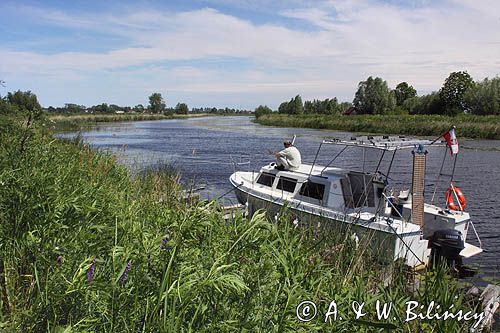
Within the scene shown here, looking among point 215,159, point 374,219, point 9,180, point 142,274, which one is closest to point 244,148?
point 215,159

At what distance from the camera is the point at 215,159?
26250 millimetres

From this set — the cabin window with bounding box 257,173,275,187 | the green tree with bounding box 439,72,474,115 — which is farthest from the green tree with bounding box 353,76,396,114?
the cabin window with bounding box 257,173,275,187

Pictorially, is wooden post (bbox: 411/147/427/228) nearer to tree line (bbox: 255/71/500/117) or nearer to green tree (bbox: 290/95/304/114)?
tree line (bbox: 255/71/500/117)

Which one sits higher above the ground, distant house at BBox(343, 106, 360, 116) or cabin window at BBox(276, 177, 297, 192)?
distant house at BBox(343, 106, 360, 116)

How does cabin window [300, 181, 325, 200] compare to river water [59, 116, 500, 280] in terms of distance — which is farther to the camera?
river water [59, 116, 500, 280]

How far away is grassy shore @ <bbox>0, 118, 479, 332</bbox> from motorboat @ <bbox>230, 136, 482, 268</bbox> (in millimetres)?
3313

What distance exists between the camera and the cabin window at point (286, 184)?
1148cm

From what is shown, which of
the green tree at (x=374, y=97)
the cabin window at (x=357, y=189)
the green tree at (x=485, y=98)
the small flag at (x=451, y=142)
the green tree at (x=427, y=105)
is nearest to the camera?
Result: the small flag at (x=451, y=142)

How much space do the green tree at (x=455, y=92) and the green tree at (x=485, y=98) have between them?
2.07 m

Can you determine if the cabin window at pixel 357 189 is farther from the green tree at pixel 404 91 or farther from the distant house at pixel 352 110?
the green tree at pixel 404 91

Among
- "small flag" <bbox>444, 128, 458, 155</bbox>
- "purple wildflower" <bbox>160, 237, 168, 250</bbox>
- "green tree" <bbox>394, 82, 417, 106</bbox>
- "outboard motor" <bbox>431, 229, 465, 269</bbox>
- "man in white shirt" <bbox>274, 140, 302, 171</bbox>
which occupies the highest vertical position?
"green tree" <bbox>394, 82, 417, 106</bbox>

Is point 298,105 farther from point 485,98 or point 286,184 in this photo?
point 286,184

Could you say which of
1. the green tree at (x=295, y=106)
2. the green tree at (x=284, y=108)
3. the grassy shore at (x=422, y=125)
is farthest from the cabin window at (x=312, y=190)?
the green tree at (x=284, y=108)

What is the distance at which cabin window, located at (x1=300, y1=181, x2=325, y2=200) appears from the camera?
10.6 meters
